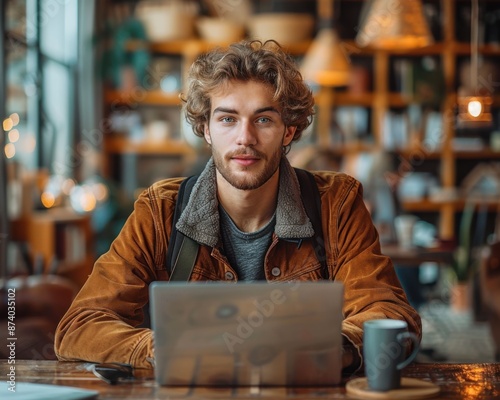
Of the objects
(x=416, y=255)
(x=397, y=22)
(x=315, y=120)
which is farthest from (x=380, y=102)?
(x=416, y=255)

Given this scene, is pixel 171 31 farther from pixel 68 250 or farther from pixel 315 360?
pixel 315 360

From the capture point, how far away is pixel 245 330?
5.59 feet

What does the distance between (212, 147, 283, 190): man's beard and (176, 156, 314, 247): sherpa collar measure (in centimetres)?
10

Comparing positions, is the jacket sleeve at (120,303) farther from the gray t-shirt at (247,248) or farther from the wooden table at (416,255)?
the wooden table at (416,255)

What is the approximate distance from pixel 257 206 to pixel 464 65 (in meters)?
6.18

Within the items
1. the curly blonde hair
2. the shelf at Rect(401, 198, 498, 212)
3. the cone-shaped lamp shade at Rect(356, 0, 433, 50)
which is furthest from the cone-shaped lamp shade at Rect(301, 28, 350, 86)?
the curly blonde hair

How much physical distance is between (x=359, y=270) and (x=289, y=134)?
46 cm

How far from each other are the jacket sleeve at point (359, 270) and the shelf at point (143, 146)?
5530 millimetres

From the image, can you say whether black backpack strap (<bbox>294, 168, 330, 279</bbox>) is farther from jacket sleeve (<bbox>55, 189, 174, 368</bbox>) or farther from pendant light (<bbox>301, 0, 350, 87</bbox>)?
pendant light (<bbox>301, 0, 350, 87</bbox>)

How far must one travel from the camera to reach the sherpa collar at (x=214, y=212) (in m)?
2.40

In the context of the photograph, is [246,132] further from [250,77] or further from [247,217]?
[247,217]

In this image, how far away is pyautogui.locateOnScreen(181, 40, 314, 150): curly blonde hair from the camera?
7.91 feet

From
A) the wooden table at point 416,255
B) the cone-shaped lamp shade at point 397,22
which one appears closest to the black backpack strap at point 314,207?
the wooden table at point 416,255

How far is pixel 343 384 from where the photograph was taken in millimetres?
1812
